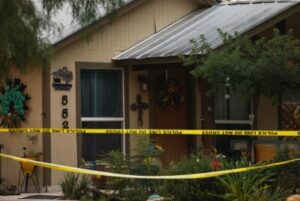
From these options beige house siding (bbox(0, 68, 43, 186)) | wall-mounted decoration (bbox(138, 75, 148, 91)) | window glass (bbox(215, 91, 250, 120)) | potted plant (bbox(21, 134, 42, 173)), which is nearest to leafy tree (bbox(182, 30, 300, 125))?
window glass (bbox(215, 91, 250, 120))

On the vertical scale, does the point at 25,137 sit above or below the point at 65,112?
below

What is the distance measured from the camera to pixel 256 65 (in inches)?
478

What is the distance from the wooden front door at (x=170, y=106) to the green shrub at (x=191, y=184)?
5.11 meters

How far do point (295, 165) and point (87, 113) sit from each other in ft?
19.1

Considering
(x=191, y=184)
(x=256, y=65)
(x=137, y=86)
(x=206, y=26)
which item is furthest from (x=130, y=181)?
(x=206, y=26)

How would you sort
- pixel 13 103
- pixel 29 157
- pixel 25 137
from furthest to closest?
pixel 25 137
pixel 13 103
pixel 29 157

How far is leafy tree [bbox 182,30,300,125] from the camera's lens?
12.2 m

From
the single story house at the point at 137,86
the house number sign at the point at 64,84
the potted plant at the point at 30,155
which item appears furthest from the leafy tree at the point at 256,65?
the potted plant at the point at 30,155

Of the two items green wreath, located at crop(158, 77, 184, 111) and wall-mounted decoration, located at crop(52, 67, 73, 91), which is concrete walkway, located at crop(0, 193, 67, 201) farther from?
green wreath, located at crop(158, 77, 184, 111)

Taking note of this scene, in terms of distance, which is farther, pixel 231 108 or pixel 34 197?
pixel 231 108

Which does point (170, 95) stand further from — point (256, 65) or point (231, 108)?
point (256, 65)

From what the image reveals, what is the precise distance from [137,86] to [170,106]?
1032 mm

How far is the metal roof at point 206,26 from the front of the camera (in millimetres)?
14633

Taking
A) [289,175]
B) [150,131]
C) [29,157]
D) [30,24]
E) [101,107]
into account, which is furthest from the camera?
[101,107]
